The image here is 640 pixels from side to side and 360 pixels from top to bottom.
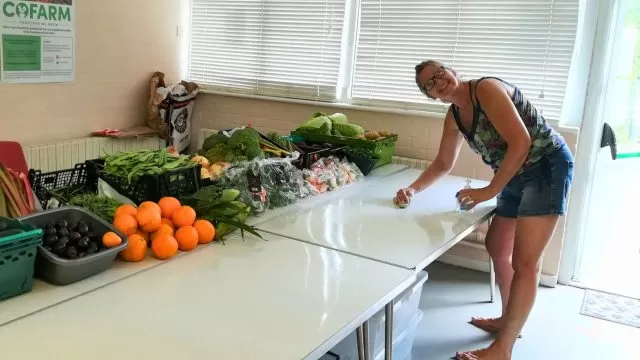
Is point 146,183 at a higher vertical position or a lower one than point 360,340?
higher

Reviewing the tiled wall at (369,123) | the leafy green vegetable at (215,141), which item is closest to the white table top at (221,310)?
the leafy green vegetable at (215,141)

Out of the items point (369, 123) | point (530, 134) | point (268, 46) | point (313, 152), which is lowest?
point (313, 152)

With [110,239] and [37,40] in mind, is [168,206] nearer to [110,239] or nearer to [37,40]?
[110,239]

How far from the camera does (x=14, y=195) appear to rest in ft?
5.97

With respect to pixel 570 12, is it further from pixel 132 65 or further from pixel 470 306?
pixel 132 65

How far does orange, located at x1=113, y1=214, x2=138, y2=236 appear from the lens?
1.85 metres

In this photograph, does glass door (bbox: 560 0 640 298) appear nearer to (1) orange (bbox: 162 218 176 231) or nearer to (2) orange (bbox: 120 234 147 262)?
(1) orange (bbox: 162 218 176 231)

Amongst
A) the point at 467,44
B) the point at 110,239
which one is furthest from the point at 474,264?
the point at 110,239

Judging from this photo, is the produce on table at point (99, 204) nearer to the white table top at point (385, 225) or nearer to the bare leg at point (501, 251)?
the white table top at point (385, 225)

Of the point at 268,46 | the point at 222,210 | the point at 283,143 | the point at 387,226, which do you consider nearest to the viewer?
the point at 222,210

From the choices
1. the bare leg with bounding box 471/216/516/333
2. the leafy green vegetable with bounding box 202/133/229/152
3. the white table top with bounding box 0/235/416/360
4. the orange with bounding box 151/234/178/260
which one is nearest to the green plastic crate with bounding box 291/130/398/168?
the leafy green vegetable with bounding box 202/133/229/152

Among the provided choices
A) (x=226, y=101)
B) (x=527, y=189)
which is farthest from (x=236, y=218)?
(x=226, y=101)

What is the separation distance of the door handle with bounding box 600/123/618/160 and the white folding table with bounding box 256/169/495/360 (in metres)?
1.19

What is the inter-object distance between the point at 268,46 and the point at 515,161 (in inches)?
99.5
